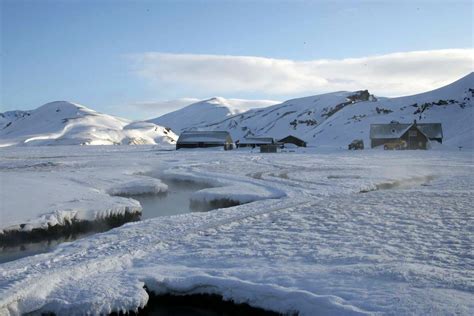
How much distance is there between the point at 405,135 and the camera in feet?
267

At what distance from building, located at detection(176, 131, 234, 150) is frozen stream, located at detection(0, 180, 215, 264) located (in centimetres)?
5649

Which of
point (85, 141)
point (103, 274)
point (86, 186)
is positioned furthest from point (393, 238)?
point (85, 141)

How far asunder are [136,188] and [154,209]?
5.20 meters

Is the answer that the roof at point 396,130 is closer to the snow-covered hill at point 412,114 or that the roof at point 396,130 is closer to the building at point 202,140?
the snow-covered hill at point 412,114

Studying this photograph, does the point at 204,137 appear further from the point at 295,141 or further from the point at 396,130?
the point at 396,130

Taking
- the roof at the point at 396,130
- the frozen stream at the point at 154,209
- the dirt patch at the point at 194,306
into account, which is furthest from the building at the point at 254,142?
the dirt patch at the point at 194,306

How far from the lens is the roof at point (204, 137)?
8656 centimetres

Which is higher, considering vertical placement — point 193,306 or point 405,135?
point 405,135

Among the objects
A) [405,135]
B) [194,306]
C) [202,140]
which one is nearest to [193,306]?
[194,306]

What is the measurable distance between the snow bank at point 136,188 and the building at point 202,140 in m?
60.3

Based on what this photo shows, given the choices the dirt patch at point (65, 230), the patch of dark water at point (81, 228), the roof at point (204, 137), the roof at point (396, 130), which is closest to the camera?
the patch of dark water at point (81, 228)

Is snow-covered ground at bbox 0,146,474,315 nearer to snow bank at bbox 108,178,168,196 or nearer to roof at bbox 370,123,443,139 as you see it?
snow bank at bbox 108,178,168,196

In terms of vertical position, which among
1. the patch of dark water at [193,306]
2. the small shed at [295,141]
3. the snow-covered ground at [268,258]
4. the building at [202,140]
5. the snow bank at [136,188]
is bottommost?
the patch of dark water at [193,306]

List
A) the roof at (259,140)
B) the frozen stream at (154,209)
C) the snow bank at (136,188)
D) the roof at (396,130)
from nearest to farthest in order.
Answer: the frozen stream at (154,209) < the snow bank at (136,188) < the roof at (396,130) < the roof at (259,140)
